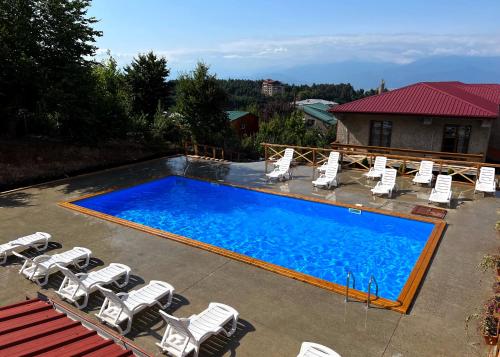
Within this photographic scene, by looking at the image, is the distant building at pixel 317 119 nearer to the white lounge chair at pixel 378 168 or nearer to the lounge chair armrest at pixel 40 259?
the white lounge chair at pixel 378 168

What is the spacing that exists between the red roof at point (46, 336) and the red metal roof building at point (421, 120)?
17.2 meters

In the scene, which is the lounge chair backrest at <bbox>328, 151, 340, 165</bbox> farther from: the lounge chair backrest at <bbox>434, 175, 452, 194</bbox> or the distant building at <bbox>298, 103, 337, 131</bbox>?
the distant building at <bbox>298, 103, 337, 131</bbox>

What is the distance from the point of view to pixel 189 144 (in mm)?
21156

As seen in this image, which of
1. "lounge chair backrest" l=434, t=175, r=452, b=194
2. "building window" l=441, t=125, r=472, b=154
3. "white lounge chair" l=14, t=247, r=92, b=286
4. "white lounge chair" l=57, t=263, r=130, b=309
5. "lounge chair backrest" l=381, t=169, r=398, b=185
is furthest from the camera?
"building window" l=441, t=125, r=472, b=154

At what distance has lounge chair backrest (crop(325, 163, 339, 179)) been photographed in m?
14.2

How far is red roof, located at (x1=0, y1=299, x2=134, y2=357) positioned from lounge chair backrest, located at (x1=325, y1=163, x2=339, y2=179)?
10871 mm

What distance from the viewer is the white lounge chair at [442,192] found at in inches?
457

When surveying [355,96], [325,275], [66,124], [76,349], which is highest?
[355,96]

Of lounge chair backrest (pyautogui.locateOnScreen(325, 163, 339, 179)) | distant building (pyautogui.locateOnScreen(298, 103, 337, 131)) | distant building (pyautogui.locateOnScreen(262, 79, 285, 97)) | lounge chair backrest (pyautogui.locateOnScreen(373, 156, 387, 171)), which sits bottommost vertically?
lounge chair backrest (pyautogui.locateOnScreen(325, 163, 339, 179))

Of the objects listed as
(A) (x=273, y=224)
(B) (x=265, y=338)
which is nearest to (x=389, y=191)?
(A) (x=273, y=224)

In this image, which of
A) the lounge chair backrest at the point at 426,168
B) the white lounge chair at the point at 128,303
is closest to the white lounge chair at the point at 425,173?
the lounge chair backrest at the point at 426,168

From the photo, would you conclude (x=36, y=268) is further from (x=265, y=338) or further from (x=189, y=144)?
(x=189, y=144)

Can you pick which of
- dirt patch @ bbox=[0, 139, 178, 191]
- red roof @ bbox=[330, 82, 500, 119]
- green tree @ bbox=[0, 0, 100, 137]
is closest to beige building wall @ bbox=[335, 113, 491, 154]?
red roof @ bbox=[330, 82, 500, 119]

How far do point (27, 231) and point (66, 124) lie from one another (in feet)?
30.7
